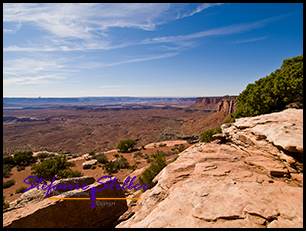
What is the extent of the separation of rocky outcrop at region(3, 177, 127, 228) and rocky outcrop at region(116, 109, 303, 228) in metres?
1.31

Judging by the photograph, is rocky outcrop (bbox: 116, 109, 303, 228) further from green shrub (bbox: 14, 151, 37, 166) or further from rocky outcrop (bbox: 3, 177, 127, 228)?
green shrub (bbox: 14, 151, 37, 166)

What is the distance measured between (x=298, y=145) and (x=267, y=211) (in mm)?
3694

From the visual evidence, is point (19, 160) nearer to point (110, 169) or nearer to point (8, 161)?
point (8, 161)

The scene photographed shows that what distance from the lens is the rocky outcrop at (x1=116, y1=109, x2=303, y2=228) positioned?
4672mm

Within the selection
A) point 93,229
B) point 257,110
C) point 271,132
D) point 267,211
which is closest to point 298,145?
point 271,132

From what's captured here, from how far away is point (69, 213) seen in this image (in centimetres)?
656

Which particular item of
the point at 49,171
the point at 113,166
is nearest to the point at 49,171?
the point at 49,171

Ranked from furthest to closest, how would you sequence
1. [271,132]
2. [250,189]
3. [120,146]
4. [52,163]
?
1. [120,146]
2. [52,163]
3. [271,132]
4. [250,189]

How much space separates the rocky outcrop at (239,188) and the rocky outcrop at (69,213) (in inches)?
51.6

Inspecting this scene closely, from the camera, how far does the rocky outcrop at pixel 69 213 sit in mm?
5805

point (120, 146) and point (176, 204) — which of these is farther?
point (120, 146)

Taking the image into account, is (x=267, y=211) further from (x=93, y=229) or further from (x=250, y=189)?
(x=93, y=229)

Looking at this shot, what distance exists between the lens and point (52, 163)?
15.2 metres

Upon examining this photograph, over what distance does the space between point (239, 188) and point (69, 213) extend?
25.8 ft
